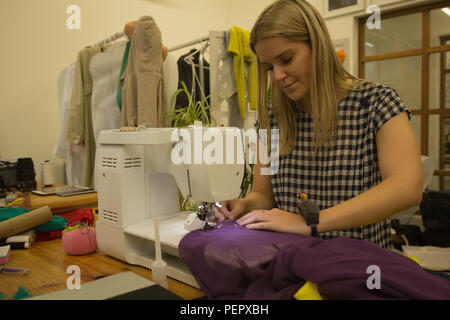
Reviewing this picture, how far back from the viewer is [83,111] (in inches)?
109

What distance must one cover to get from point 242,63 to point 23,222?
1.86 m

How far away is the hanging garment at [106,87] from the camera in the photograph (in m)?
2.60

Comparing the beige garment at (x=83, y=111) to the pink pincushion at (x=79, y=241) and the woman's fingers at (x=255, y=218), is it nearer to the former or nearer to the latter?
the pink pincushion at (x=79, y=241)

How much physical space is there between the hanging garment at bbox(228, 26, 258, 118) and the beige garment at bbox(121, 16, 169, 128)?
0.55 meters

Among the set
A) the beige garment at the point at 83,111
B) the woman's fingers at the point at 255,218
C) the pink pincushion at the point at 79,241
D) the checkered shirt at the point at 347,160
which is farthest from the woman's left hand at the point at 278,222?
the beige garment at the point at 83,111

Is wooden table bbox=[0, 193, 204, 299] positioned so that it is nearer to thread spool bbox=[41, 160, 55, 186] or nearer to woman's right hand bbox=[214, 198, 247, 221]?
woman's right hand bbox=[214, 198, 247, 221]

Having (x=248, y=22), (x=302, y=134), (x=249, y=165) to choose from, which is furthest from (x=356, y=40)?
(x=302, y=134)

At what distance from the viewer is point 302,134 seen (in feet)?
3.64

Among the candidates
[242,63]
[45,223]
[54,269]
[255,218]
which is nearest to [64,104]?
[242,63]

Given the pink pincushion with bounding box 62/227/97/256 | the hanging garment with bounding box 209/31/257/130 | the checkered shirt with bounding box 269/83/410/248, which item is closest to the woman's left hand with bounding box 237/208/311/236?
the checkered shirt with bounding box 269/83/410/248

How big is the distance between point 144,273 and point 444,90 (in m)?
3.22

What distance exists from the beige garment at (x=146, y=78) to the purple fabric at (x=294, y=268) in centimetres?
158

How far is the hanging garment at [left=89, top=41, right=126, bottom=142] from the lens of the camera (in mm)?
2604
